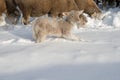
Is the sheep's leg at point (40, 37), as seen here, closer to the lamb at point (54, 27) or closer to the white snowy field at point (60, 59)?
the lamb at point (54, 27)

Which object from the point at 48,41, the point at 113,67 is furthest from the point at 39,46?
the point at 113,67

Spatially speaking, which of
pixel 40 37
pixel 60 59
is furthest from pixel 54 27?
pixel 60 59

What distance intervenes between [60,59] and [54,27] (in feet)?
6.18

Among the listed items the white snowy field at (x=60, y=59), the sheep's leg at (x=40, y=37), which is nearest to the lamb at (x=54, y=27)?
the sheep's leg at (x=40, y=37)

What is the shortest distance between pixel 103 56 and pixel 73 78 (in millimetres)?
1120

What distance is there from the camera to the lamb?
862 centimetres

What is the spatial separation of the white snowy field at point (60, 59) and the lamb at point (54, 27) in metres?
0.15

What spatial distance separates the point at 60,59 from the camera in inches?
273

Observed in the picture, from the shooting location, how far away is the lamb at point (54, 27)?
8.62m

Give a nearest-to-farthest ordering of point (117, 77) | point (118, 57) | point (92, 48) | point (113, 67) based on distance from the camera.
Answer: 1. point (117, 77)
2. point (113, 67)
3. point (118, 57)
4. point (92, 48)

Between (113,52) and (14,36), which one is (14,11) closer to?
(14,36)

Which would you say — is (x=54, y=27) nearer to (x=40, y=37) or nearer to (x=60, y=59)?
(x=40, y=37)

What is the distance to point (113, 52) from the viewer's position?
23.6 ft

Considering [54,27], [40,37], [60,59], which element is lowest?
[60,59]
